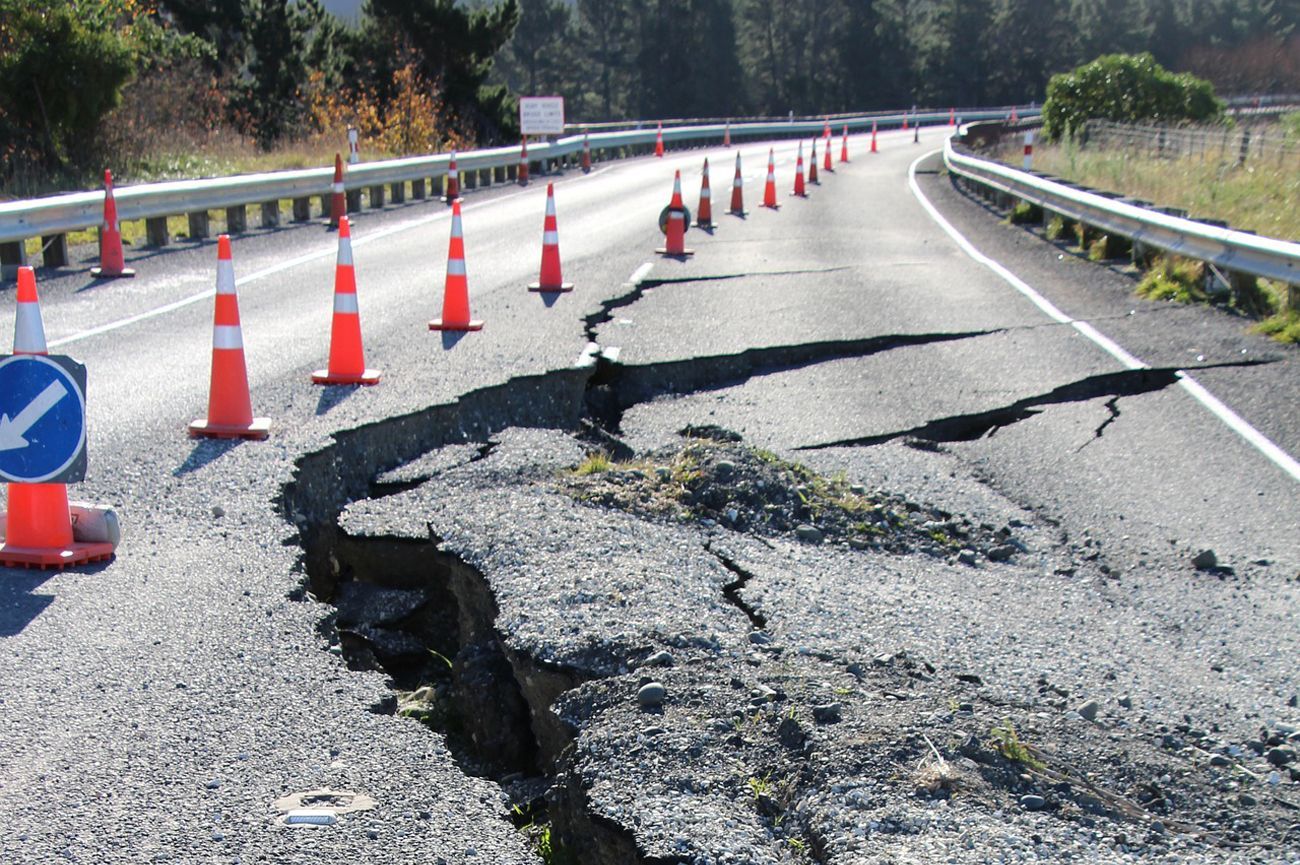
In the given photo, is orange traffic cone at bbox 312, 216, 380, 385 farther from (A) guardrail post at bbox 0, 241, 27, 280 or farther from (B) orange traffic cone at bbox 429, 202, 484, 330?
(A) guardrail post at bbox 0, 241, 27, 280

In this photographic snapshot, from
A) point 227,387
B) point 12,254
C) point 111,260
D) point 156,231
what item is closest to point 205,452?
point 227,387

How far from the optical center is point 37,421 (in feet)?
16.9

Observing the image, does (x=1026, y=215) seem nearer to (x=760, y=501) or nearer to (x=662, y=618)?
(x=760, y=501)

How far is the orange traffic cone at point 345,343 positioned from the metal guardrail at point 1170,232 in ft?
→ 21.3

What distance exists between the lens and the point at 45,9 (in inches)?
794

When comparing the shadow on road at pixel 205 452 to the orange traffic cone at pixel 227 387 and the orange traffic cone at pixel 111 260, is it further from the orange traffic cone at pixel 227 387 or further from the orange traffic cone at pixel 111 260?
the orange traffic cone at pixel 111 260

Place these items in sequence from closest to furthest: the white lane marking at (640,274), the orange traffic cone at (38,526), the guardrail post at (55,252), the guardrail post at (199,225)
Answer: the orange traffic cone at (38,526) → the white lane marking at (640,274) → the guardrail post at (55,252) → the guardrail post at (199,225)

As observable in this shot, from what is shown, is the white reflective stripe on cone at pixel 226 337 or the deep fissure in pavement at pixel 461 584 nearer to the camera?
the deep fissure in pavement at pixel 461 584

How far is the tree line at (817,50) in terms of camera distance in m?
81.4

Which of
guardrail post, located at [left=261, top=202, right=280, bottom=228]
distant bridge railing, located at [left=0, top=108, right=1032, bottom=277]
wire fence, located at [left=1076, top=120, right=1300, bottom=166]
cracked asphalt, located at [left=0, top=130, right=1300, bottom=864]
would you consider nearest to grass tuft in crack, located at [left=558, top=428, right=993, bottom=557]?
cracked asphalt, located at [left=0, top=130, right=1300, bottom=864]

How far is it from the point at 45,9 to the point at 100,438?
51.8 ft

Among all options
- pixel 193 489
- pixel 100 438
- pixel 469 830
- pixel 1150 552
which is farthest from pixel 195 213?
pixel 469 830

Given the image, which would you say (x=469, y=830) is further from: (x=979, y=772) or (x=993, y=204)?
(x=993, y=204)

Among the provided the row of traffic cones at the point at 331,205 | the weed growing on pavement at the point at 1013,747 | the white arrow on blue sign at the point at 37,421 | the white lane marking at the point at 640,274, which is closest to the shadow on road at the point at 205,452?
the white arrow on blue sign at the point at 37,421
